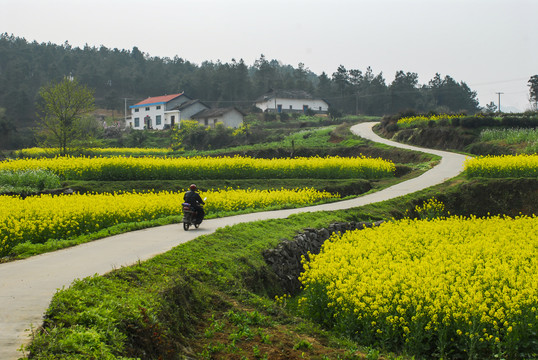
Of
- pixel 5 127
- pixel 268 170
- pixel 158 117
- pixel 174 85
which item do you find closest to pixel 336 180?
pixel 268 170

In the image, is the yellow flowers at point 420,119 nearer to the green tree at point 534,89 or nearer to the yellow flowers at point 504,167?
the yellow flowers at point 504,167

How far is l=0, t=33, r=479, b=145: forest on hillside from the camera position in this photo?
323 ft

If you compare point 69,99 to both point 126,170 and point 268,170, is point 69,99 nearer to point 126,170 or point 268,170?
point 126,170

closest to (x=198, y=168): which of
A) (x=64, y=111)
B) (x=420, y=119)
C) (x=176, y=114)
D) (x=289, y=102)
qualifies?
(x=64, y=111)

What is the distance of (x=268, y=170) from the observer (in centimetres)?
3069

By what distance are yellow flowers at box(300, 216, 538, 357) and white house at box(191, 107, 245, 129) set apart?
6155 centimetres

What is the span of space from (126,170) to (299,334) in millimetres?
20888

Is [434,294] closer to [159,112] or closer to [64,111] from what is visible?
[64,111]

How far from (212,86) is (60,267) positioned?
3649 inches

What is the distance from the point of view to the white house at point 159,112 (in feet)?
260

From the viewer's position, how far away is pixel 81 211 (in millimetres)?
16203

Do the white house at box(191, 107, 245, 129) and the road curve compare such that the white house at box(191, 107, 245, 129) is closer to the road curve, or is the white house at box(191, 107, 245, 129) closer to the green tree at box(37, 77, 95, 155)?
the green tree at box(37, 77, 95, 155)

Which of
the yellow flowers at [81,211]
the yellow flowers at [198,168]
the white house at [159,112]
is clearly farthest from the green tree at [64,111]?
the white house at [159,112]

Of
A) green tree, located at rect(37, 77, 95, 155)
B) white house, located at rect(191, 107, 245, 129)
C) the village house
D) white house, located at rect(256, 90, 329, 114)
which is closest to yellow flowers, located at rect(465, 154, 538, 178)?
green tree, located at rect(37, 77, 95, 155)
